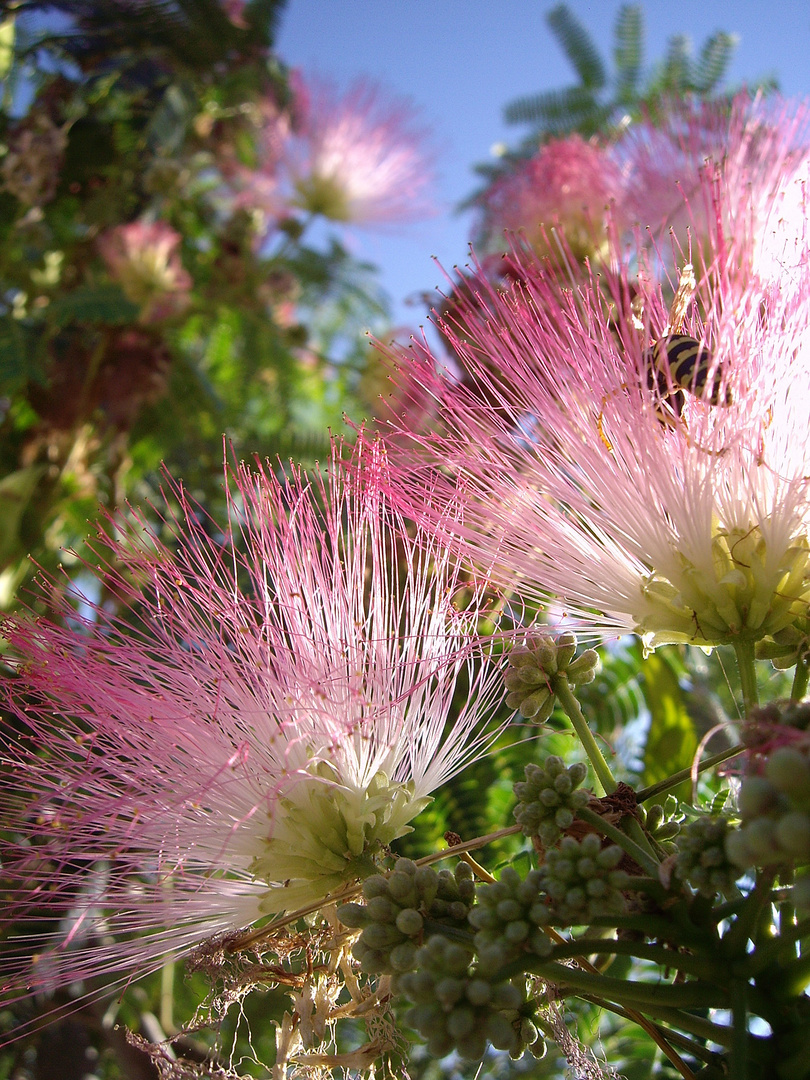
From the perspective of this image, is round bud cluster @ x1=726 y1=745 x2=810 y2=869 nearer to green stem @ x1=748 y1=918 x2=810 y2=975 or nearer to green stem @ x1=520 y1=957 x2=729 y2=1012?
green stem @ x1=748 y1=918 x2=810 y2=975

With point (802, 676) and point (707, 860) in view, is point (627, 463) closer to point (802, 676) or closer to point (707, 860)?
point (802, 676)

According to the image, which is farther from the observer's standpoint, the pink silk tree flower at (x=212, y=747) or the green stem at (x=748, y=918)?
the pink silk tree flower at (x=212, y=747)

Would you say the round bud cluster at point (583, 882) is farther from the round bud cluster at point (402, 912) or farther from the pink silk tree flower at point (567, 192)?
the pink silk tree flower at point (567, 192)

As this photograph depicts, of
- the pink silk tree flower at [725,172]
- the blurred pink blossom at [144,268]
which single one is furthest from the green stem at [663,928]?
the blurred pink blossom at [144,268]

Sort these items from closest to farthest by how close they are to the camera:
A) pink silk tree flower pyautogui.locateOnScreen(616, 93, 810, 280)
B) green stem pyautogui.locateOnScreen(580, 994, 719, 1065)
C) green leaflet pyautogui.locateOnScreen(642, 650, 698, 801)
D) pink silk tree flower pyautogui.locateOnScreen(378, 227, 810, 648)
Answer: green stem pyautogui.locateOnScreen(580, 994, 719, 1065) → pink silk tree flower pyautogui.locateOnScreen(378, 227, 810, 648) → pink silk tree flower pyautogui.locateOnScreen(616, 93, 810, 280) → green leaflet pyautogui.locateOnScreen(642, 650, 698, 801)

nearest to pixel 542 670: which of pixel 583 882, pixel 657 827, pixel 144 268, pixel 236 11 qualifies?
pixel 657 827

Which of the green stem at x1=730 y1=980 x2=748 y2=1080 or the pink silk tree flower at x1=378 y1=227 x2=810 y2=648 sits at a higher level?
the pink silk tree flower at x1=378 y1=227 x2=810 y2=648

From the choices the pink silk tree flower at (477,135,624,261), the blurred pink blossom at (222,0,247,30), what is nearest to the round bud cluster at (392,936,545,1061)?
the pink silk tree flower at (477,135,624,261)
